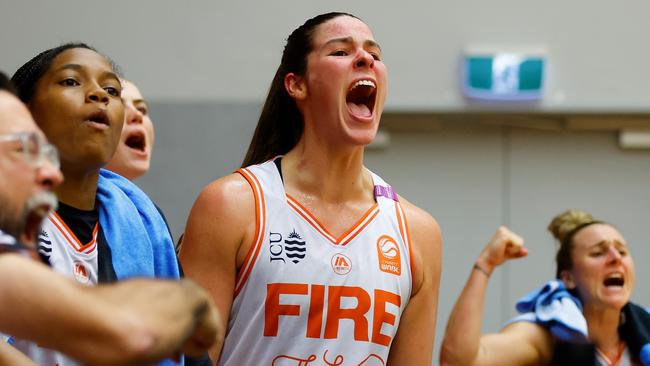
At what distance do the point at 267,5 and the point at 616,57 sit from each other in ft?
6.65

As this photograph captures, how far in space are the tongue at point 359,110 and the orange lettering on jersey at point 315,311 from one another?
2.00ft

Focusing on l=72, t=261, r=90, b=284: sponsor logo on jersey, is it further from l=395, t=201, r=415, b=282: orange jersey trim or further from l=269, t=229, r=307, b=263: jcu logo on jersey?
l=395, t=201, r=415, b=282: orange jersey trim

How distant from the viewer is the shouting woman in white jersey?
11.2 ft

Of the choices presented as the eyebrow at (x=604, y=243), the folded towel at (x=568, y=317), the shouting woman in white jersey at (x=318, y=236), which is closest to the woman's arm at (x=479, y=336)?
the folded towel at (x=568, y=317)

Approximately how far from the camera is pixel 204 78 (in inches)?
260

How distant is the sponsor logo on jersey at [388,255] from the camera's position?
3.54 m

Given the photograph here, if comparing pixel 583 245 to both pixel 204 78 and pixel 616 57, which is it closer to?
pixel 616 57

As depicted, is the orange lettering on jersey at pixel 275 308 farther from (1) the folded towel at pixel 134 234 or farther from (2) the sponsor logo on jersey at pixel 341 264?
(1) the folded towel at pixel 134 234

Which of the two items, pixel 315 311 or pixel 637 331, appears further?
pixel 637 331

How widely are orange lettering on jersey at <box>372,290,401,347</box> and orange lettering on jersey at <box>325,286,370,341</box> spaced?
0.10 ft

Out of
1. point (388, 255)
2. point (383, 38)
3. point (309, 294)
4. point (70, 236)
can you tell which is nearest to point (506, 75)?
point (383, 38)

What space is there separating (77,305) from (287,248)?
1.78 meters

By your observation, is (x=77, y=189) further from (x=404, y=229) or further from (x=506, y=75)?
(x=506, y=75)

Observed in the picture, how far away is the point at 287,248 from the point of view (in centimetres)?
346
